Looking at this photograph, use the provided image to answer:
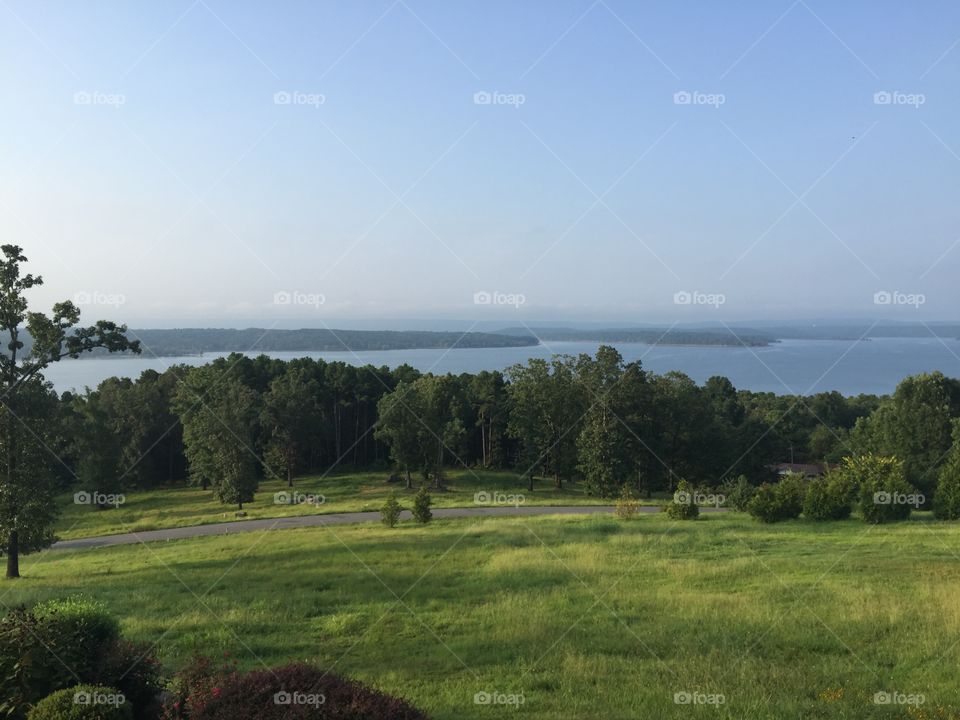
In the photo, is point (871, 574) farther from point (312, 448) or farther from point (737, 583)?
point (312, 448)

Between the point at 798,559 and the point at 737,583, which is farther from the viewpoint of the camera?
the point at 798,559

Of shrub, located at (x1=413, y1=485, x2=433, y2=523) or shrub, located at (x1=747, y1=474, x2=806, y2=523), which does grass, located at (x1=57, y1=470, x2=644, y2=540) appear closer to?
shrub, located at (x1=413, y1=485, x2=433, y2=523)

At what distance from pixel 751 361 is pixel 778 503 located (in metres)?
64.3

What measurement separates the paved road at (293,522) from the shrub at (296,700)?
25287 mm

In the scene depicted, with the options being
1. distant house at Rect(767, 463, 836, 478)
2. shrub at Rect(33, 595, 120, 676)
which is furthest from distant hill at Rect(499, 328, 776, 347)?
shrub at Rect(33, 595, 120, 676)

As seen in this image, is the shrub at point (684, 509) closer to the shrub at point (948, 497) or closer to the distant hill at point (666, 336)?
the shrub at point (948, 497)

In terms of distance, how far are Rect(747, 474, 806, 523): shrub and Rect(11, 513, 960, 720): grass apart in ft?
10.3

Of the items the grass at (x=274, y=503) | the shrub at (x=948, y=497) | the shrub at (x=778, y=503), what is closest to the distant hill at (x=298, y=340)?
the grass at (x=274, y=503)

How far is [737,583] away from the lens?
15.7 m

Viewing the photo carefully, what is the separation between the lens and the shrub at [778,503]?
90.9ft

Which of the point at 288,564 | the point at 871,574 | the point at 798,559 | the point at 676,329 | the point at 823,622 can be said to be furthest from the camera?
the point at 676,329

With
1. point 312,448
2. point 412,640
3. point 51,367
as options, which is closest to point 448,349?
point 312,448

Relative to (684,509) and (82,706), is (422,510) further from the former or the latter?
(82,706)

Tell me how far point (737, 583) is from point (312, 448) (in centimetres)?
5323
